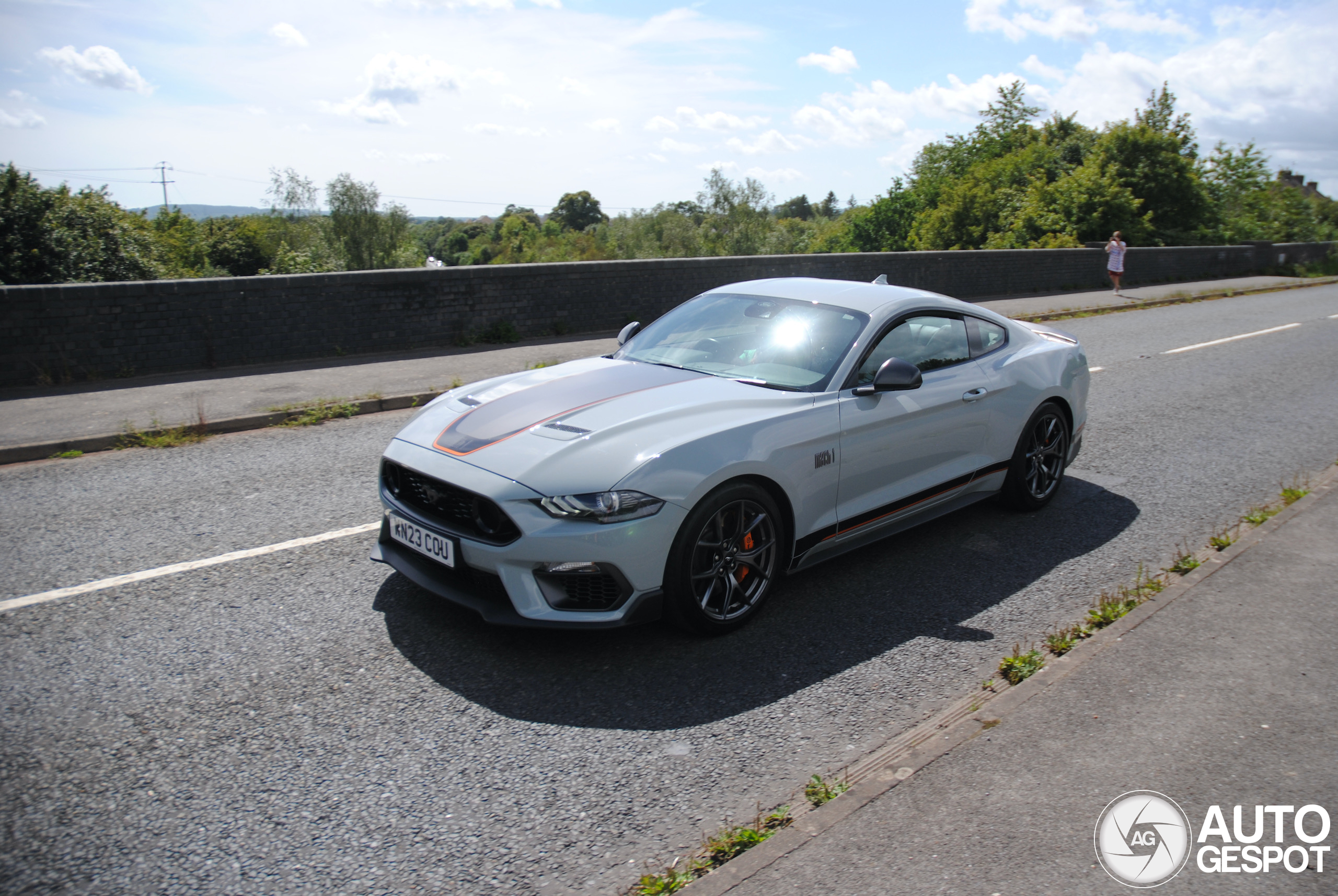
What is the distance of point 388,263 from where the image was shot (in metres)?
103

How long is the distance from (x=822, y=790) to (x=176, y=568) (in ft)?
12.4

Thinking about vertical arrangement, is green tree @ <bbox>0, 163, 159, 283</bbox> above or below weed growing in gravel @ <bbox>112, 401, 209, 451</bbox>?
above

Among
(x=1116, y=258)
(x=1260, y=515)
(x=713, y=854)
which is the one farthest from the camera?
(x=1116, y=258)

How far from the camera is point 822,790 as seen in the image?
3.01 m

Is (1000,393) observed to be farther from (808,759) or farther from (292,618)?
(292,618)

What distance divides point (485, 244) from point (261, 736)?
200m

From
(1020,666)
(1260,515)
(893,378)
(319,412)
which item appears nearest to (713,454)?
(893,378)

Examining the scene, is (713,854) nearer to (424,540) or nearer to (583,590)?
(583,590)

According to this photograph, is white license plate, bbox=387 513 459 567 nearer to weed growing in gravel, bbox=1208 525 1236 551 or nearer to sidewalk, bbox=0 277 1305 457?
weed growing in gravel, bbox=1208 525 1236 551

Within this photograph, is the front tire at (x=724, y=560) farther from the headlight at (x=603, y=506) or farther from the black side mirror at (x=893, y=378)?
the black side mirror at (x=893, y=378)

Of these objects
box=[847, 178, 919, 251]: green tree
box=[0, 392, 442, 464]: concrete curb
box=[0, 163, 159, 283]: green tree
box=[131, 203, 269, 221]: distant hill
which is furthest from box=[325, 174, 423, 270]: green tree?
box=[0, 392, 442, 464]: concrete curb

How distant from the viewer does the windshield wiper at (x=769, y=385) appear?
4500mm

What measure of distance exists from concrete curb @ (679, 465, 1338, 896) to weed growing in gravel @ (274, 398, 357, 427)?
703 centimetres

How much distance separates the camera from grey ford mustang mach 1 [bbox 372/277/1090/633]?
12.2 ft
